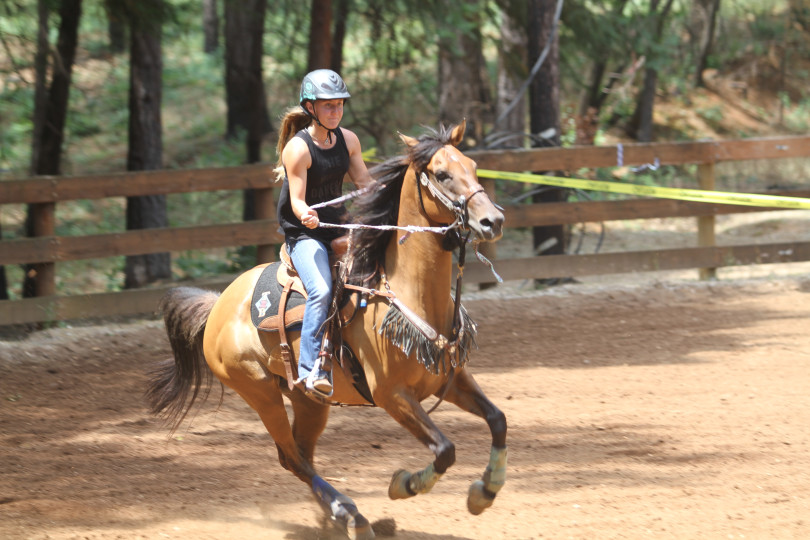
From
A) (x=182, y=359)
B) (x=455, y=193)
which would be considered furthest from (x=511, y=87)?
(x=455, y=193)

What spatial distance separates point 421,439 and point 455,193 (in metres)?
1.29

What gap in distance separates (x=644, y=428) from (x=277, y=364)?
2923 mm

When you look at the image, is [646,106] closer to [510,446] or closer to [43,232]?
[43,232]

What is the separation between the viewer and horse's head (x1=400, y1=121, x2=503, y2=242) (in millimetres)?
3982

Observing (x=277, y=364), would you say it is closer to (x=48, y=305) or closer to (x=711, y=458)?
(x=711, y=458)

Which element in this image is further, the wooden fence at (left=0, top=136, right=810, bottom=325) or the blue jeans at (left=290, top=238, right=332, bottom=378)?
the wooden fence at (left=0, top=136, right=810, bottom=325)

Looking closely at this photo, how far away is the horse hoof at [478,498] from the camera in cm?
449

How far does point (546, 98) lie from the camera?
12070mm

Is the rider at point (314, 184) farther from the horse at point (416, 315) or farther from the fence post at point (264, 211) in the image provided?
the fence post at point (264, 211)

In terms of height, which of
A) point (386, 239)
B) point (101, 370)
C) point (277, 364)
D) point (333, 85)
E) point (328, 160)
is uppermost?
point (333, 85)

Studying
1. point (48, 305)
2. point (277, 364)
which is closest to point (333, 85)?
point (277, 364)

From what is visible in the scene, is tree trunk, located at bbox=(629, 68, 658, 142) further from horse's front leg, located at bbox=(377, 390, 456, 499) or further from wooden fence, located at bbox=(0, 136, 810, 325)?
horse's front leg, located at bbox=(377, 390, 456, 499)

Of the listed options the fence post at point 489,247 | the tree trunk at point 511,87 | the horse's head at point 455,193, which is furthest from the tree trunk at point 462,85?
the horse's head at point 455,193

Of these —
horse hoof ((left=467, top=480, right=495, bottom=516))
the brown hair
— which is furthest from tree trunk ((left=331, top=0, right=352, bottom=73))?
horse hoof ((left=467, top=480, right=495, bottom=516))
